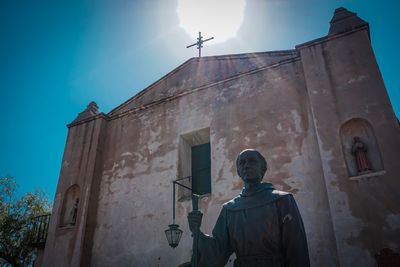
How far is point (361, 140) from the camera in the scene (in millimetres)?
6387

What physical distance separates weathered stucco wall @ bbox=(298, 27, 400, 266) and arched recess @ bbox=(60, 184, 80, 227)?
279 inches

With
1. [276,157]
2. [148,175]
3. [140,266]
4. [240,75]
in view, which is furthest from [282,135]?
[140,266]

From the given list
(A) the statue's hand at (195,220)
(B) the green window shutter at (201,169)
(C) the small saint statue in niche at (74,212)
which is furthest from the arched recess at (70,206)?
(A) the statue's hand at (195,220)

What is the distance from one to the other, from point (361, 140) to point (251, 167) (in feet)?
14.5

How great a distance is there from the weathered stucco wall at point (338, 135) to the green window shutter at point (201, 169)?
3129 millimetres

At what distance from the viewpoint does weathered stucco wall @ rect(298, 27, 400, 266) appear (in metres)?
5.43

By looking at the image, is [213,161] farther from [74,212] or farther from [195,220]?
[195,220]

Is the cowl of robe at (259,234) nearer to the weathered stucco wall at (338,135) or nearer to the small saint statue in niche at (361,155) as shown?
the weathered stucco wall at (338,135)

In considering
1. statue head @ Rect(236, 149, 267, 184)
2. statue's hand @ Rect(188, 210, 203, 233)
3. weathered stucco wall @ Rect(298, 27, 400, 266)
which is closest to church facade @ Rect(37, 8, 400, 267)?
weathered stucco wall @ Rect(298, 27, 400, 266)

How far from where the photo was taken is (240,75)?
8.83 meters

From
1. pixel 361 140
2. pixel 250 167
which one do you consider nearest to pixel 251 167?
pixel 250 167

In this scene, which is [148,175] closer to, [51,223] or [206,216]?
[206,216]

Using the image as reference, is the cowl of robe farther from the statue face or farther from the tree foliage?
the tree foliage

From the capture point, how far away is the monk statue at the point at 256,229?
2.48 meters
